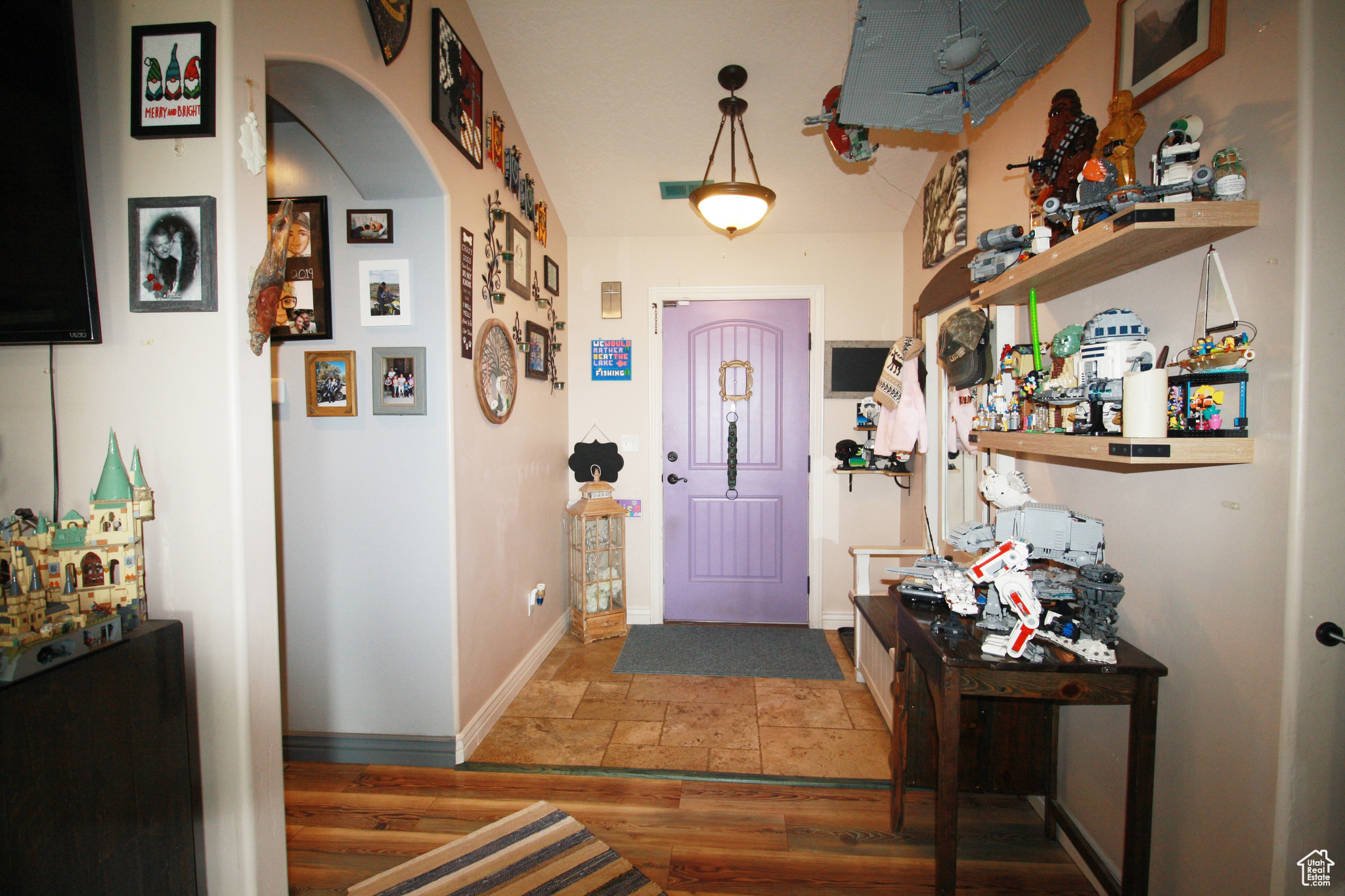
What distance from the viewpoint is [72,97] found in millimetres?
1075

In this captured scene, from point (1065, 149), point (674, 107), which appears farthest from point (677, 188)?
point (1065, 149)

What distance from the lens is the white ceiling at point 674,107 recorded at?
2.19 metres

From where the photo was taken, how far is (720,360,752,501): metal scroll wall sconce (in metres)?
3.44

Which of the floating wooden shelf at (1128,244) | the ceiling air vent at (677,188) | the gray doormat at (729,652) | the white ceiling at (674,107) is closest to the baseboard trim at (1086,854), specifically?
the gray doormat at (729,652)

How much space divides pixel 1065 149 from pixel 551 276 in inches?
97.2

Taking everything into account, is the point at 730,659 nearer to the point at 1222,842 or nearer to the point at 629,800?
the point at 629,800

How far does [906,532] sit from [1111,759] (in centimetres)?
172

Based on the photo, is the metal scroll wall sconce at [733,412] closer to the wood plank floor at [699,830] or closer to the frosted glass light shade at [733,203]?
the frosted glass light shade at [733,203]

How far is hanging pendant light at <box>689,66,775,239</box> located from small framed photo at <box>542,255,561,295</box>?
3.40ft

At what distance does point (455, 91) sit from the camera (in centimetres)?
203

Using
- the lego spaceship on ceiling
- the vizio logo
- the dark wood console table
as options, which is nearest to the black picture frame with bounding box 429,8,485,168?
the lego spaceship on ceiling

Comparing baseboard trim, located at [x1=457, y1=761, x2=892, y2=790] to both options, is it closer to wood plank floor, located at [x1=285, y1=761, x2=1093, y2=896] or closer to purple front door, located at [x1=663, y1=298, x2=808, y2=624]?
wood plank floor, located at [x1=285, y1=761, x2=1093, y2=896]

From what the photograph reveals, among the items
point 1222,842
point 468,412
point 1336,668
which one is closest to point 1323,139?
point 1336,668

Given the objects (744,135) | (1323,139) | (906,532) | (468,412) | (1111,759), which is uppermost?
(744,135)
